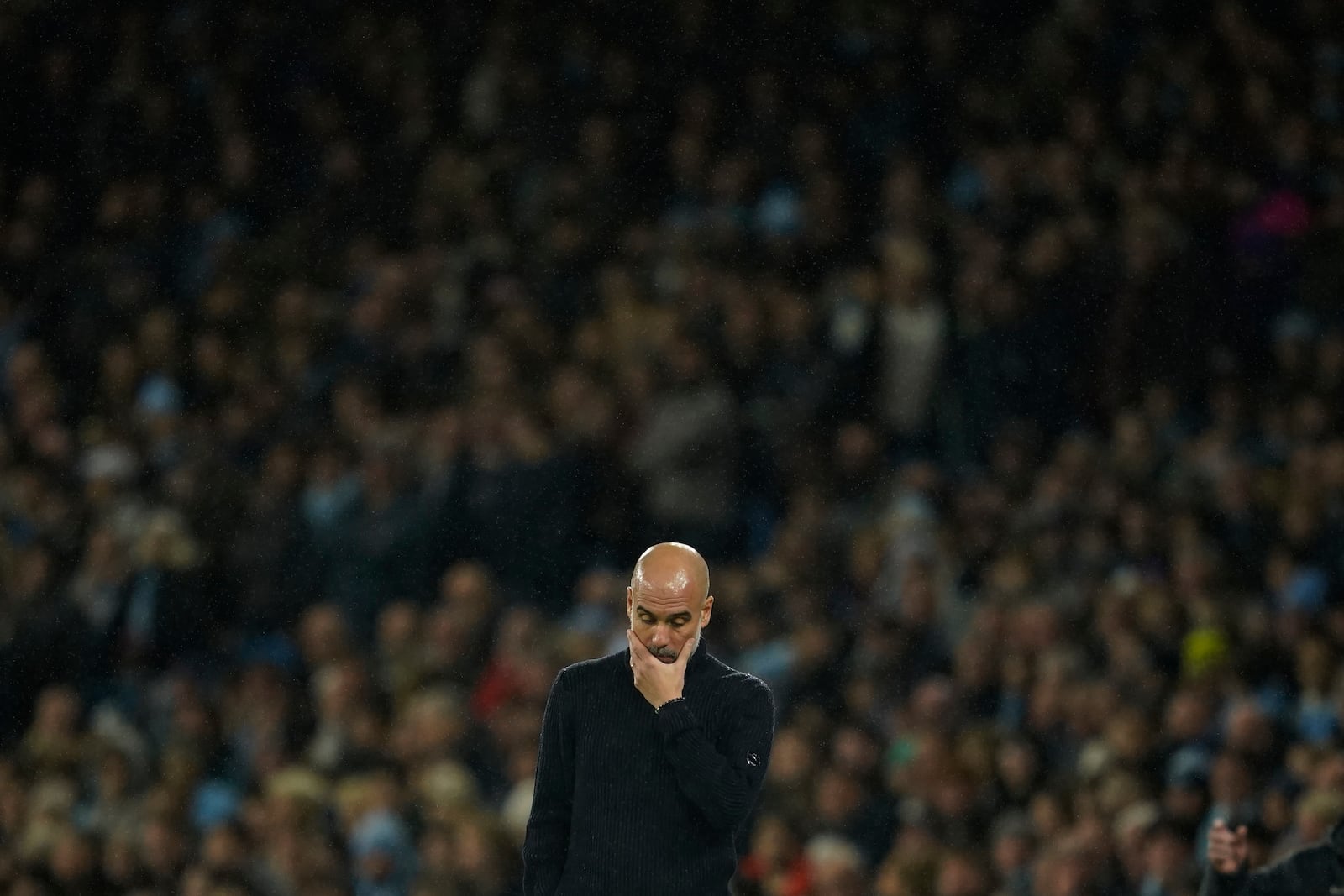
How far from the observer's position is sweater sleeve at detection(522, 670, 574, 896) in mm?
4297

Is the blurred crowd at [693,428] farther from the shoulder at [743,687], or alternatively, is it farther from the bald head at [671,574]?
the bald head at [671,574]

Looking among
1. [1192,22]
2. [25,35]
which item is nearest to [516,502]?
[1192,22]

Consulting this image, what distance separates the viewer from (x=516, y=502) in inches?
389

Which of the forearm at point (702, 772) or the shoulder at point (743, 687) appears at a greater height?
the shoulder at point (743, 687)

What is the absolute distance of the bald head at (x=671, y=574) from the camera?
4078 mm

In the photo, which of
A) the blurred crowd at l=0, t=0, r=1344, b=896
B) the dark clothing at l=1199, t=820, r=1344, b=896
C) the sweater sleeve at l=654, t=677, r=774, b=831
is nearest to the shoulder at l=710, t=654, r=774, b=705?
the sweater sleeve at l=654, t=677, r=774, b=831

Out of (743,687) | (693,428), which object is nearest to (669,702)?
(743,687)

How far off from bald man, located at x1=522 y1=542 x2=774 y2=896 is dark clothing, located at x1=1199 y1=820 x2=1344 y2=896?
207cm

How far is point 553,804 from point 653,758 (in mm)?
256

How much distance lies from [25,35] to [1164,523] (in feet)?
25.8

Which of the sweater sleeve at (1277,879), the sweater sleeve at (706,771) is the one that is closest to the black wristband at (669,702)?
the sweater sleeve at (706,771)

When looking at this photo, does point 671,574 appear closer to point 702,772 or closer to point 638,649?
point 638,649

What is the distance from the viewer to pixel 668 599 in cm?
409

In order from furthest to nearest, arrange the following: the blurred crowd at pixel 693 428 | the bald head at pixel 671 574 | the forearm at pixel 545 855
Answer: the blurred crowd at pixel 693 428, the forearm at pixel 545 855, the bald head at pixel 671 574
